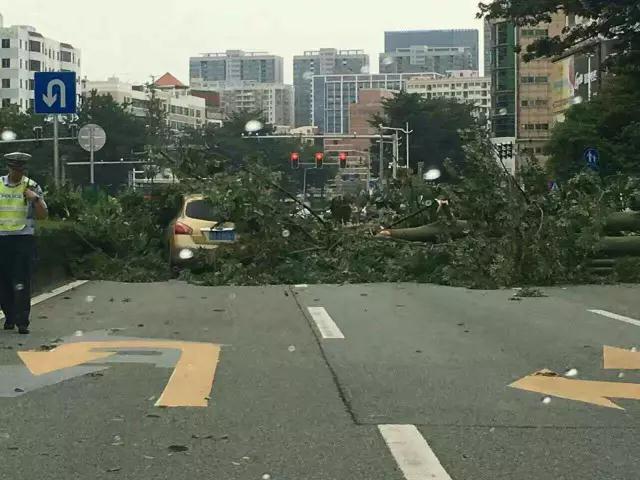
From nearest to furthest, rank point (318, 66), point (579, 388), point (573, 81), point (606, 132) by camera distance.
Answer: point (579, 388) < point (606, 132) < point (573, 81) < point (318, 66)

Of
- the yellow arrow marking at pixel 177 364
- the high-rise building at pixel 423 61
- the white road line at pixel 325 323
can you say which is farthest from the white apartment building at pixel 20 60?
the yellow arrow marking at pixel 177 364

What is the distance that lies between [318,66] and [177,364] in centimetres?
16741

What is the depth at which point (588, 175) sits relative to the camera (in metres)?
17.5

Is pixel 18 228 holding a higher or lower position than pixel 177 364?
higher

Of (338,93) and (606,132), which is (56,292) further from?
(338,93)

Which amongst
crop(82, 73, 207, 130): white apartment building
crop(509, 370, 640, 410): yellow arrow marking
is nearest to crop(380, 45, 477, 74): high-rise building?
crop(82, 73, 207, 130): white apartment building

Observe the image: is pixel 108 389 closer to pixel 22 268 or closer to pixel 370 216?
pixel 22 268

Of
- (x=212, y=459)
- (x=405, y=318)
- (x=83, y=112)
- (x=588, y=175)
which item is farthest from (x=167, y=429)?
(x=83, y=112)

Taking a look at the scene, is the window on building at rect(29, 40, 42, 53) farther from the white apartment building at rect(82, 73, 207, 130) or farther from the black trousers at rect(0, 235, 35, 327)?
the black trousers at rect(0, 235, 35, 327)

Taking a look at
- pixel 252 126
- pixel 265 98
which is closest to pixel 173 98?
pixel 265 98

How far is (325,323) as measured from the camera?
11.3m

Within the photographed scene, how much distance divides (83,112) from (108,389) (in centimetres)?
8536

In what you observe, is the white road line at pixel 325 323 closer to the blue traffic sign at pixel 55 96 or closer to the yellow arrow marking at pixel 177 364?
the yellow arrow marking at pixel 177 364

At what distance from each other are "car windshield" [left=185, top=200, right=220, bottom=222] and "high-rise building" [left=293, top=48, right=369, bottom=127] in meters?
135
